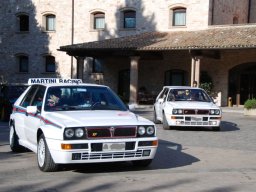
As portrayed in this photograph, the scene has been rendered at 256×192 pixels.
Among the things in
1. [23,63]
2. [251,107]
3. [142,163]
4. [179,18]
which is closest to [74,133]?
[142,163]

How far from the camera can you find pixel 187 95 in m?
14.2

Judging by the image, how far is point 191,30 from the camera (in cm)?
2756

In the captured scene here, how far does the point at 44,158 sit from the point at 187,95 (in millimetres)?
8119

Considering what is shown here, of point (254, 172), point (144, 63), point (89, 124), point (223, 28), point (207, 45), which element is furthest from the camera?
point (144, 63)

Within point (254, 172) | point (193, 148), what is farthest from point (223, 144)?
point (254, 172)

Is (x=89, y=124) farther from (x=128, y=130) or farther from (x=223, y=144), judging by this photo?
(x=223, y=144)

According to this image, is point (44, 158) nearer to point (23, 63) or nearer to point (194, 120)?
point (194, 120)

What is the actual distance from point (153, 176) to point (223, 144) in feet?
14.5

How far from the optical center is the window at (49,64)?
3291cm

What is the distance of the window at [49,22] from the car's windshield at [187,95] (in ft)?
66.8

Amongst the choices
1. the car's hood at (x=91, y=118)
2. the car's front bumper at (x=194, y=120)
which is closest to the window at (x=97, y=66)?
the car's front bumper at (x=194, y=120)

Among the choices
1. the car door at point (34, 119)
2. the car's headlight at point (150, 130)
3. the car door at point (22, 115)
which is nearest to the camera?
the car's headlight at point (150, 130)

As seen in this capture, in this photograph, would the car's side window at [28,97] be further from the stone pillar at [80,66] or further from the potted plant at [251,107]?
the stone pillar at [80,66]

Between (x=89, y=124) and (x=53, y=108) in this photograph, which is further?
(x=53, y=108)
